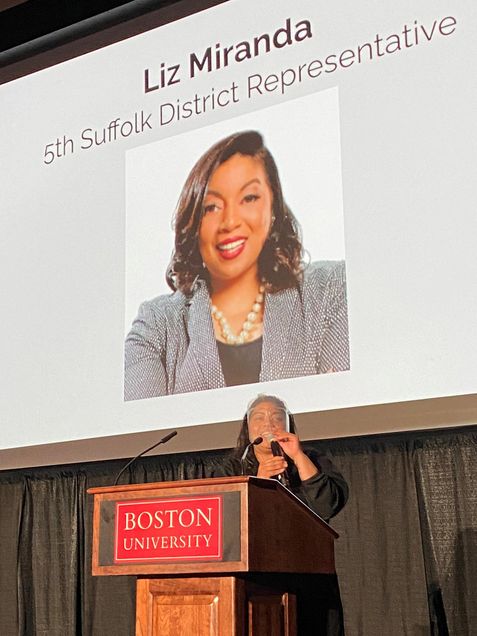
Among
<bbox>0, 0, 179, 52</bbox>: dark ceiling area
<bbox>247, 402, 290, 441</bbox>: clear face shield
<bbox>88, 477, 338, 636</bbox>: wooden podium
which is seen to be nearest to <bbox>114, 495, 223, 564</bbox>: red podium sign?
<bbox>88, 477, 338, 636</bbox>: wooden podium

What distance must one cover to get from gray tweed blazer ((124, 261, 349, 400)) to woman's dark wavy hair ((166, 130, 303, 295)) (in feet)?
0.19

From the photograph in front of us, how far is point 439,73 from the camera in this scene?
3.08m

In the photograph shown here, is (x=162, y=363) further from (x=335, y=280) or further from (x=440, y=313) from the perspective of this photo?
(x=440, y=313)

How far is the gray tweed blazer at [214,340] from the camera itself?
319 cm

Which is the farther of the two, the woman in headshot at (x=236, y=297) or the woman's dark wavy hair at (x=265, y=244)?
the woman's dark wavy hair at (x=265, y=244)

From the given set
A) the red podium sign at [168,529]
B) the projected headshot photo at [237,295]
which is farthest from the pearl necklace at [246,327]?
Result: the red podium sign at [168,529]

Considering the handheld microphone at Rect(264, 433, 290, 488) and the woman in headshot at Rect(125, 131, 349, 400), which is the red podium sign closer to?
the handheld microphone at Rect(264, 433, 290, 488)

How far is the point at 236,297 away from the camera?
11.4 feet

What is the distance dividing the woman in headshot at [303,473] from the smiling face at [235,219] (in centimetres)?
54

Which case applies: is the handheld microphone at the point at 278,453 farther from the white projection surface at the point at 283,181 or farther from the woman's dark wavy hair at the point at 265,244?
the woman's dark wavy hair at the point at 265,244

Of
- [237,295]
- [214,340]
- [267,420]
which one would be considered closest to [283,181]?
[237,295]

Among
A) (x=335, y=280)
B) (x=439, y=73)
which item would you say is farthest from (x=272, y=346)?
(x=439, y=73)

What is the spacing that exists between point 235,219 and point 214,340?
1.52 feet

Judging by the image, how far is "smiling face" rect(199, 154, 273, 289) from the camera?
11.3 feet
